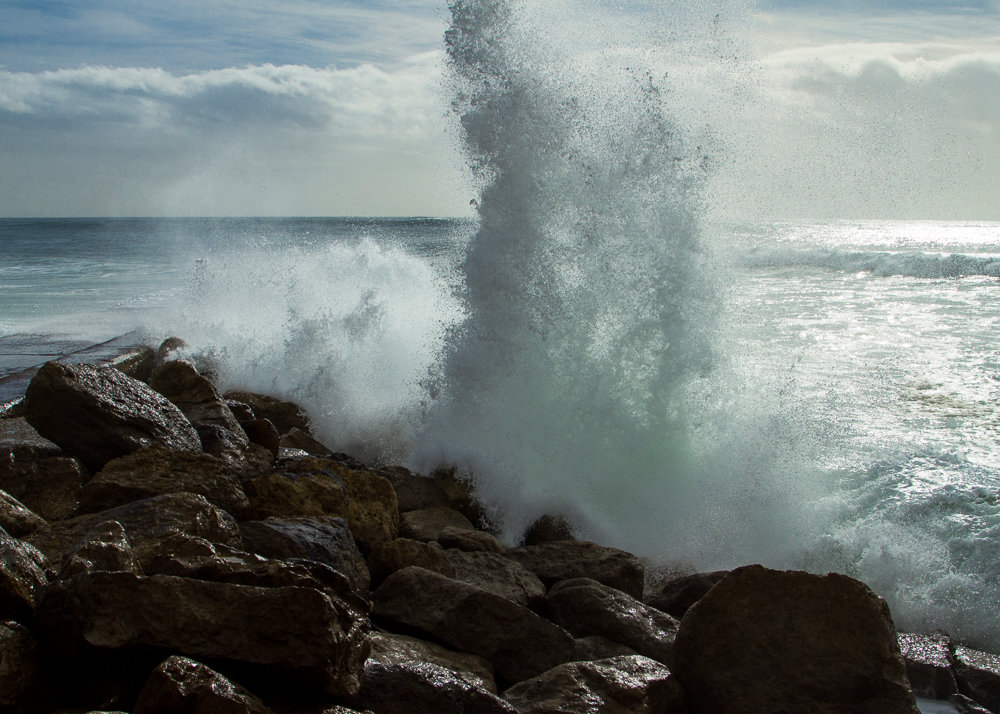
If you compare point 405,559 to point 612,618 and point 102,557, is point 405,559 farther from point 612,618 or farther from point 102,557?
point 102,557

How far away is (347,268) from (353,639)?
26.6 ft

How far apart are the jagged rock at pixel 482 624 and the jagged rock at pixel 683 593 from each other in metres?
0.98

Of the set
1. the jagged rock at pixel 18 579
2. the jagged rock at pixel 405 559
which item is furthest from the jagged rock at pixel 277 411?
the jagged rock at pixel 18 579

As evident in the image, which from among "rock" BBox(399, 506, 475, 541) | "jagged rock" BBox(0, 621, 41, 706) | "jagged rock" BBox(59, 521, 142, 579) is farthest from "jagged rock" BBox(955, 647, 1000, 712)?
"jagged rock" BBox(0, 621, 41, 706)

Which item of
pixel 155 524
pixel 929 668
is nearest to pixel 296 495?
pixel 155 524

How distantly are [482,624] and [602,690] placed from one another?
0.58 m

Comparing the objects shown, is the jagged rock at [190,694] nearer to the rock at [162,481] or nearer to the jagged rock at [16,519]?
the jagged rock at [16,519]

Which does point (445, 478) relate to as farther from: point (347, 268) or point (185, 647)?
point (347, 268)

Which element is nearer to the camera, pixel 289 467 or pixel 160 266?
pixel 289 467

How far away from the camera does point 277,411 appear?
669cm

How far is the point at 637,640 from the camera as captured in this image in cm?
344

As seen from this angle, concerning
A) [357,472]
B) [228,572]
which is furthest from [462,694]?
[357,472]

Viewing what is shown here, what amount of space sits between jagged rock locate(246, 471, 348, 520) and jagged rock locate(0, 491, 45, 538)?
2.85 feet

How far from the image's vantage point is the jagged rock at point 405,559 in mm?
3699
